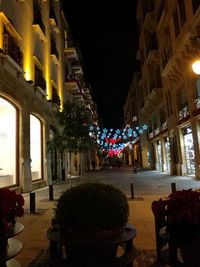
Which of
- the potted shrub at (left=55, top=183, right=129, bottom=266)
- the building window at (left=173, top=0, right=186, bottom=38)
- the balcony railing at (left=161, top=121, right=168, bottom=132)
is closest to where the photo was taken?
the potted shrub at (left=55, top=183, right=129, bottom=266)

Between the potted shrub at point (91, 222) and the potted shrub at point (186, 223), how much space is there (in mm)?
624

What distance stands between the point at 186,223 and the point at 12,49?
12.7 meters

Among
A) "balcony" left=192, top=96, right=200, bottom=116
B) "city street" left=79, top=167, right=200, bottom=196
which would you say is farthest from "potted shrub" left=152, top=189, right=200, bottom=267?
"balcony" left=192, top=96, right=200, bottom=116

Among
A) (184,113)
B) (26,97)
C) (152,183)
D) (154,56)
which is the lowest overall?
(152,183)

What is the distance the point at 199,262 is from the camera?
2865 millimetres

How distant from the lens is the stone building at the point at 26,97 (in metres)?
13.3

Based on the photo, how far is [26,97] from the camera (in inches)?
609

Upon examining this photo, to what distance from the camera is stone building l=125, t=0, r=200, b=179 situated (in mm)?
17875

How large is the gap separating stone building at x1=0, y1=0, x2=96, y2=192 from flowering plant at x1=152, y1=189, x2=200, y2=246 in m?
10.9

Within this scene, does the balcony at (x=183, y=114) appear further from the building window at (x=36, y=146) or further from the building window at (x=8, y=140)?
the building window at (x=8, y=140)

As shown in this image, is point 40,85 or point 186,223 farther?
point 40,85

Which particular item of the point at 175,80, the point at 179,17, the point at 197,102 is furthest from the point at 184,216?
the point at 175,80

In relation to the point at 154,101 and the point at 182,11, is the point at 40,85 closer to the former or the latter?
the point at 182,11

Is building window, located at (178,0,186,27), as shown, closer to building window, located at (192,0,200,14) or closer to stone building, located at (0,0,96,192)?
building window, located at (192,0,200,14)
